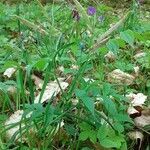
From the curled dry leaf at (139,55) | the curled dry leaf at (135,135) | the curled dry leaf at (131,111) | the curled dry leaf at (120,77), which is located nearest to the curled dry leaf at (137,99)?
the curled dry leaf at (131,111)

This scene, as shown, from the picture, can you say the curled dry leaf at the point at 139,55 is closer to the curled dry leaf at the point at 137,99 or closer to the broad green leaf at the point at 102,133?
the curled dry leaf at the point at 137,99

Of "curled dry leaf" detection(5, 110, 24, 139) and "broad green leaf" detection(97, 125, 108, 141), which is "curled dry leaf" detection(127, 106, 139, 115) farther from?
"curled dry leaf" detection(5, 110, 24, 139)

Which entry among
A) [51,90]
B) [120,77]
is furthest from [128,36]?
[120,77]

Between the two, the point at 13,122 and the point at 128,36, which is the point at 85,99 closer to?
the point at 128,36

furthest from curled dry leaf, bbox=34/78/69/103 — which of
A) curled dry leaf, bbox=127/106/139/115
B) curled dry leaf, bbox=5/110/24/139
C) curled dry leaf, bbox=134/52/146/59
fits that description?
curled dry leaf, bbox=134/52/146/59

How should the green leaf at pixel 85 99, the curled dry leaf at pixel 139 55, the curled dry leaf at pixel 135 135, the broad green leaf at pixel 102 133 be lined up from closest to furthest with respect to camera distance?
the green leaf at pixel 85 99, the broad green leaf at pixel 102 133, the curled dry leaf at pixel 135 135, the curled dry leaf at pixel 139 55
